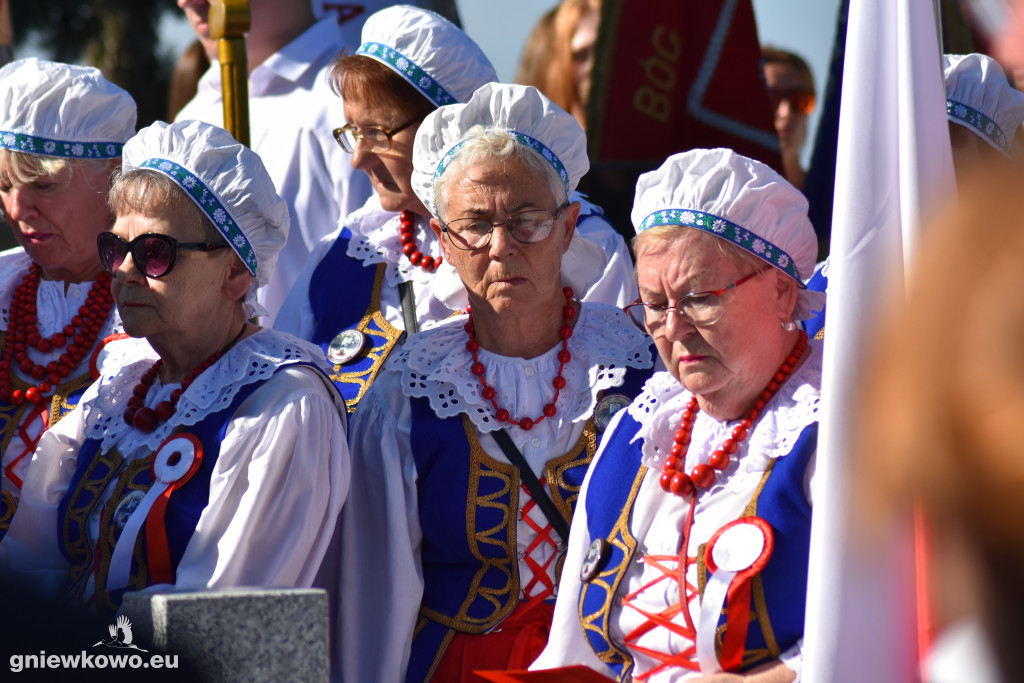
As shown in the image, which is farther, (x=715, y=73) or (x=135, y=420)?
(x=715, y=73)

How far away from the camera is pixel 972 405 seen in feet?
2.97

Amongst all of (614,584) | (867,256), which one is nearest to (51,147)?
(614,584)

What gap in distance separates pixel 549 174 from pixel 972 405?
2731 millimetres

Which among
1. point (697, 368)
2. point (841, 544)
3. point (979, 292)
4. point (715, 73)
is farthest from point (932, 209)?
point (715, 73)

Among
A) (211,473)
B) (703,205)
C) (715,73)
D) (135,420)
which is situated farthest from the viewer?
(715,73)

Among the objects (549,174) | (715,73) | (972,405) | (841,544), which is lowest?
(841,544)

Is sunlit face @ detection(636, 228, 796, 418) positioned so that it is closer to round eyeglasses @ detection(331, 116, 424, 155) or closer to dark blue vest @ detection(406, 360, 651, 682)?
dark blue vest @ detection(406, 360, 651, 682)

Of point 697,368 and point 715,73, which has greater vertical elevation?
point 715,73

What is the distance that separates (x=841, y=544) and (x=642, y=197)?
1.18 meters

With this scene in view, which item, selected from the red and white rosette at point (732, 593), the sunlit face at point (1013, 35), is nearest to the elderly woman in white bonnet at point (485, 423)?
Result: the red and white rosette at point (732, 593)

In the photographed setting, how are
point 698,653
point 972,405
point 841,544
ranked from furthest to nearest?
1. point 698,653
2. point 841,544
3. point 972,405

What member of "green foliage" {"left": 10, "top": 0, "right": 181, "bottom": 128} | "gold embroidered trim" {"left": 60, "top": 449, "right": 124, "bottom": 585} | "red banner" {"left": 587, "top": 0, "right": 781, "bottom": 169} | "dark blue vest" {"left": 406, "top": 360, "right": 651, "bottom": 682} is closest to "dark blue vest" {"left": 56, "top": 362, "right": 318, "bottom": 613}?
"gold embroidered trim" {"left": 60, "top": 449, "right": 124, "bottom": 585}

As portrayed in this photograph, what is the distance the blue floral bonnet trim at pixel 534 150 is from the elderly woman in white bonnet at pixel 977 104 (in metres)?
1.19

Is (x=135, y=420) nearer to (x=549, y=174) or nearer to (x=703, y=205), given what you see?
(x=549, y=174)
